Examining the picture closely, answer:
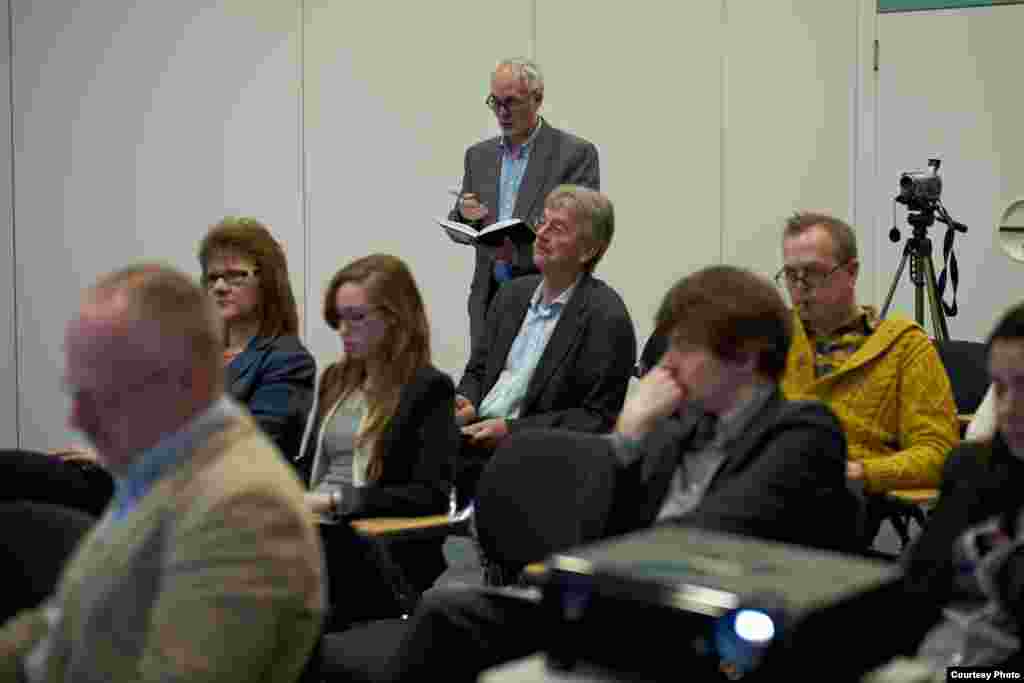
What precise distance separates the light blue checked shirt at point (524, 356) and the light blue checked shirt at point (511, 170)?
1016 mm

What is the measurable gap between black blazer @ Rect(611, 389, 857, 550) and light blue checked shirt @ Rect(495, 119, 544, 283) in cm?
295

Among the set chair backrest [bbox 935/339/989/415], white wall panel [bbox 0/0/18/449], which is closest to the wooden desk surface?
chair backrest [bbox 935/339/989/415]

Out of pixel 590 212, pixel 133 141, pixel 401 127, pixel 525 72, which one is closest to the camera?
pixel 590 212

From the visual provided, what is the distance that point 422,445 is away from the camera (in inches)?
119

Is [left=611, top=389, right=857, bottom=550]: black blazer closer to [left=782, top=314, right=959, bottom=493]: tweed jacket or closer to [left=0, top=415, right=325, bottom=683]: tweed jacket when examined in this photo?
[left=0, top=415, right=325, bottom=683]: tweed jacket

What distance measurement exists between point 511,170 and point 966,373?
79.0 inches

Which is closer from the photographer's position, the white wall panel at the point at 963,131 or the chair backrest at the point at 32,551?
the chair backrest at the point at 32,551

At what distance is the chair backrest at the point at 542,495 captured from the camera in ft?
8.38

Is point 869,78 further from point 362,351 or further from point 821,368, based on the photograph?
point 362,351

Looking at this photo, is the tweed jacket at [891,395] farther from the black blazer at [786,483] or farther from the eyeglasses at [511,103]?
→ the eyeglasses at [511,103]

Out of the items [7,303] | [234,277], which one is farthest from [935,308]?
[7,303]

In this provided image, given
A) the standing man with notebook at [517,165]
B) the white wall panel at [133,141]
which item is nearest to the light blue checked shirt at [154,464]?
the standing man with notebook at [517,165]

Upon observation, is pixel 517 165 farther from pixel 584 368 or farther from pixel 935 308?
pixel 935 308

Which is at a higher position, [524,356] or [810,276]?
[810,276]
